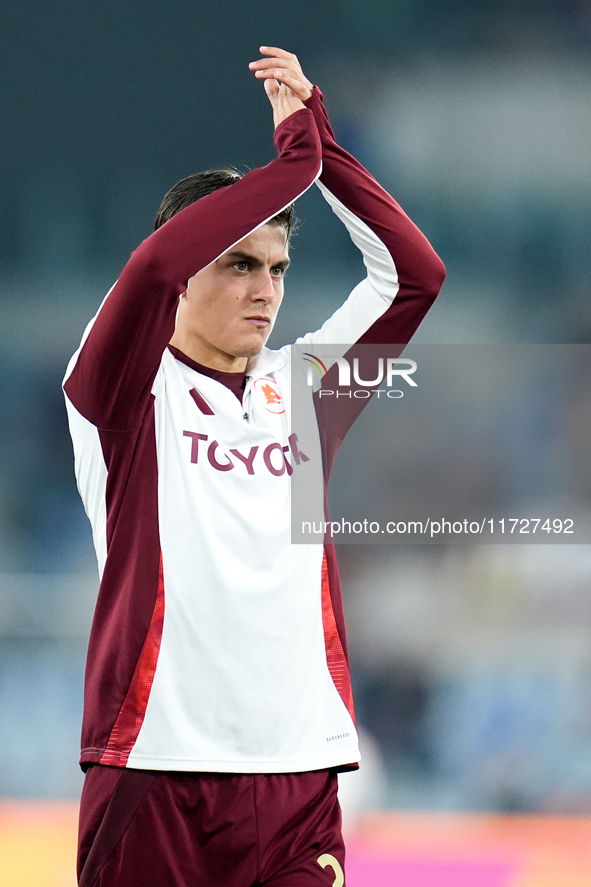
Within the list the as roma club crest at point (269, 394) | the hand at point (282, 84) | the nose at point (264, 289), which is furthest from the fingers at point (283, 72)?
the as roma club crest at point (269, 394)

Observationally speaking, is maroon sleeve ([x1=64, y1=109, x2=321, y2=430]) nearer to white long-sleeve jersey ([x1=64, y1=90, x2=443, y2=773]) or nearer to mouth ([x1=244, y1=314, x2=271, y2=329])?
white long-sleeve jersey ([x1=64, y1=90, x2=443, y2=773])

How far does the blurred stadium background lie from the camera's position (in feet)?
7.63

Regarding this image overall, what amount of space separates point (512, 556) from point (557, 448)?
0.96 feet

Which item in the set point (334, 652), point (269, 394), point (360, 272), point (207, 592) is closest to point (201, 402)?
point (269, 394)

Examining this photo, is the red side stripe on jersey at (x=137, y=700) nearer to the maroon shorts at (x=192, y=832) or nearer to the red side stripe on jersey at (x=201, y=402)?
the maroon shorts at (x=192, y=832)

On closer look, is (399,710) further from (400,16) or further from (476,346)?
(400,16)

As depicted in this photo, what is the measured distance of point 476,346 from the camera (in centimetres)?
261

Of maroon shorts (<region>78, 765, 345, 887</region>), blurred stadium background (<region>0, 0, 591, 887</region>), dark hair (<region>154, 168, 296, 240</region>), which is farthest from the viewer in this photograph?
blurred stadium background (<region>0, 0, 591, 887</region>)

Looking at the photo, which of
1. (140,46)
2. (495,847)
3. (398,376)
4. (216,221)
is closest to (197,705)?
(216,221)

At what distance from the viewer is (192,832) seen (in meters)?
1.09

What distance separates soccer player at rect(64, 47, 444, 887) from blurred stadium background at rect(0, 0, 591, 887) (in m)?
1.22

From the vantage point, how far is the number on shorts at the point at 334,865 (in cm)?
112

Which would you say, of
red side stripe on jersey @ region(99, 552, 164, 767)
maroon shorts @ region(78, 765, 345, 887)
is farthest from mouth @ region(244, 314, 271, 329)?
maroon shorts @ region(78, 765, 345, 887)

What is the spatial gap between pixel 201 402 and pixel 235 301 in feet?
0.44
